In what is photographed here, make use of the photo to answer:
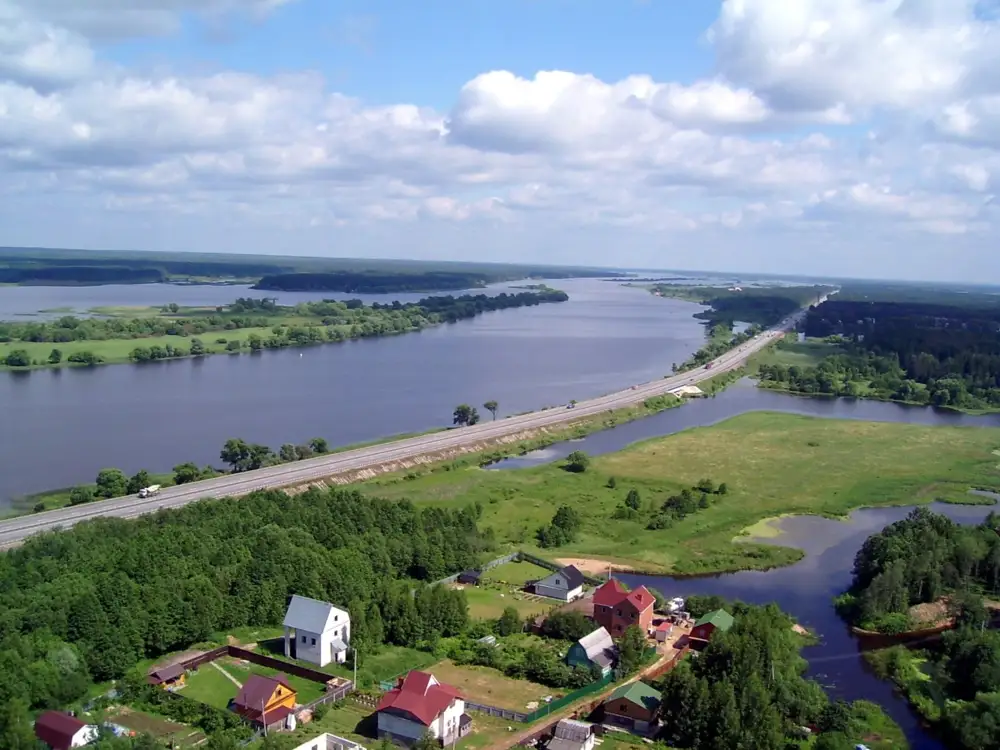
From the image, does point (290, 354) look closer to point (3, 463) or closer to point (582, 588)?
point (3, 463)

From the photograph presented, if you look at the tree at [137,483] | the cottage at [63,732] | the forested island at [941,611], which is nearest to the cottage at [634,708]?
the forested island at [941,611]

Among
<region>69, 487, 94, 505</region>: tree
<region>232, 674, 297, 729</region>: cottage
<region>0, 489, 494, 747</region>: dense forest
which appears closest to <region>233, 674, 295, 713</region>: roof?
<region>232, 674, 297, 729</region>: cottage

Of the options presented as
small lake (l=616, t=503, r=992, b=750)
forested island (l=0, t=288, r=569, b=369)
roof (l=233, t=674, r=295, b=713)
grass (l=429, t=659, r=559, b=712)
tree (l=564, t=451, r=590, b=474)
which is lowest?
small lake (l=616, t=503, r=992, b=750)

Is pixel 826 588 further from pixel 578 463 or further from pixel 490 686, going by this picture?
pixel 578 463

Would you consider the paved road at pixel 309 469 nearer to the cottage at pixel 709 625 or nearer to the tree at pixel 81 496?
the tree at pixel 81 496

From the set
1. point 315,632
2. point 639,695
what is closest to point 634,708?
point 639,695

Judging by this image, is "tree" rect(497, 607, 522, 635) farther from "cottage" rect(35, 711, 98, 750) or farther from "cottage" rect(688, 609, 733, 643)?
"cottage" rect(35, 711, 98, 750)
